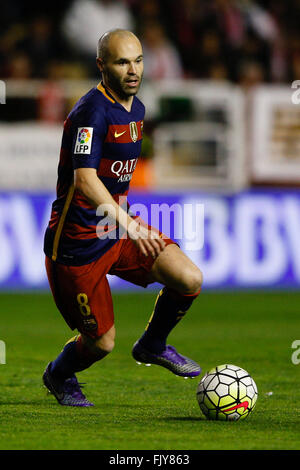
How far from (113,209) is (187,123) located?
27.4ft

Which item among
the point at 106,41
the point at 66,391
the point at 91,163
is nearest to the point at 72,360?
the point at 66,391

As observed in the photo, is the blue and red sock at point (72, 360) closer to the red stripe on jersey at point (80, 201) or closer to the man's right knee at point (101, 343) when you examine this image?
the man's right knee at point (101, 343)

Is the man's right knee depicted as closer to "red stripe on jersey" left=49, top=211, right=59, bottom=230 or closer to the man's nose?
"red stripe on jersey" left=49, top=211, right=59, bottom=230

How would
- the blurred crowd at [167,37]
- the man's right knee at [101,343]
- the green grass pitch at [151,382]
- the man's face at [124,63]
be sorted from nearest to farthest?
the green grass pitch at [151,382] < the man's face at [124,63] < the man's right knee at [101,343] < the blurred crowd at [167,37]

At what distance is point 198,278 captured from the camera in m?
6.05

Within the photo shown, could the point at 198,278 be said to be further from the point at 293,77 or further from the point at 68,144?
the point at 293,77

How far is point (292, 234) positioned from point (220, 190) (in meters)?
1.14

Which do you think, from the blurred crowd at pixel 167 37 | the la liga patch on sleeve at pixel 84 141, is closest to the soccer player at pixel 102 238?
the la liga patch on sleeve at pixel 84 141

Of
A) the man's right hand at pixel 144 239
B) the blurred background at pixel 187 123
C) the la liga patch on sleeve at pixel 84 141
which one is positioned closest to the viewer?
the man's right hand at pixel 144 239

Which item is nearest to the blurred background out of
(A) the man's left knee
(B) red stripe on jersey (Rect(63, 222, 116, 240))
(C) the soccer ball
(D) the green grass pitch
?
(D) the green grass pitch

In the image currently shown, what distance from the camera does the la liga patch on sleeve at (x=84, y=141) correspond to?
5625mm

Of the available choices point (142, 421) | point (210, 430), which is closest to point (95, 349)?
point (142, 421)

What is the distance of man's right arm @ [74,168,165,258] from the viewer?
5.44 m

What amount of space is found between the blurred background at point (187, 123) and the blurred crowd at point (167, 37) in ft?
0.06
